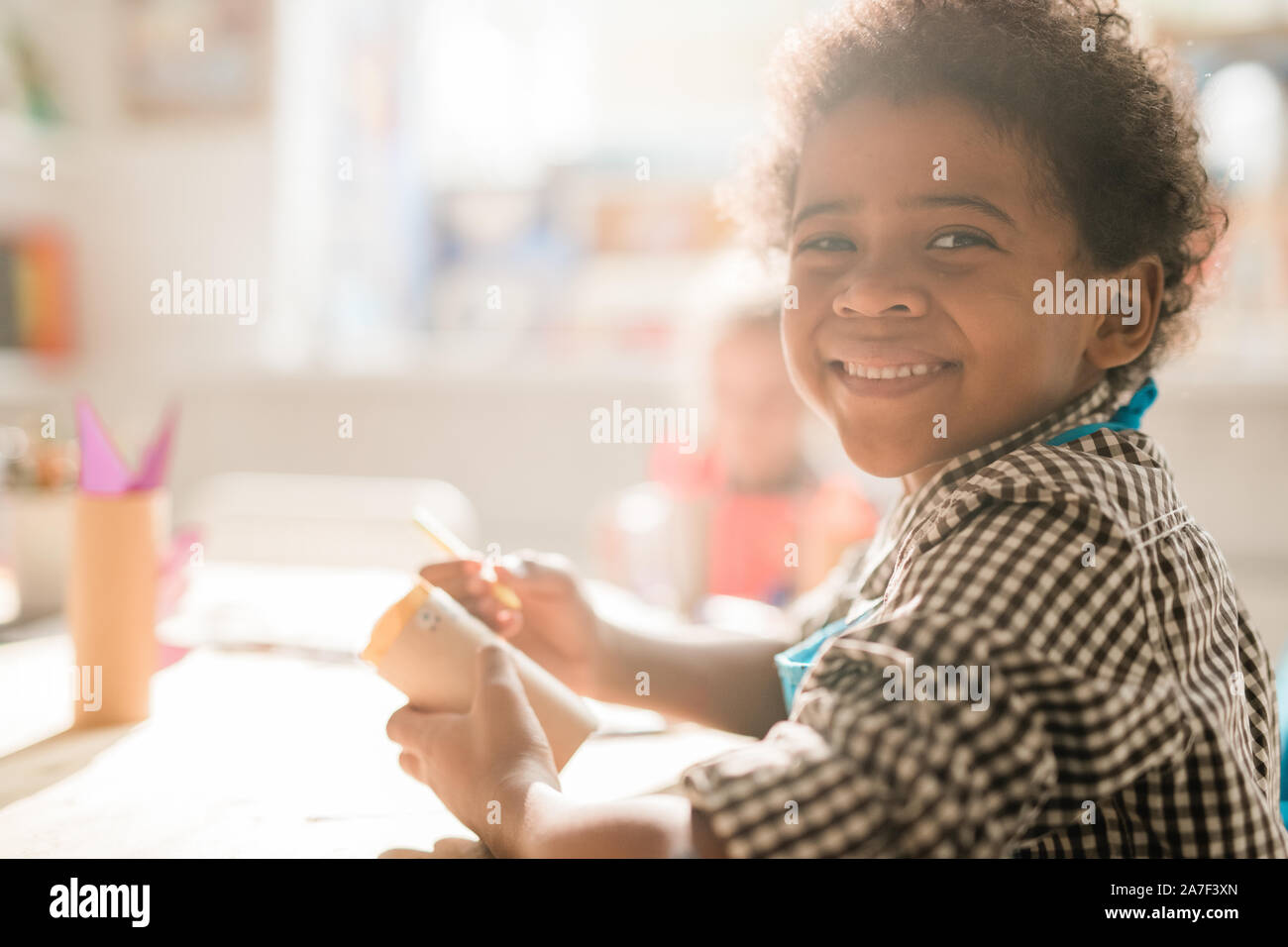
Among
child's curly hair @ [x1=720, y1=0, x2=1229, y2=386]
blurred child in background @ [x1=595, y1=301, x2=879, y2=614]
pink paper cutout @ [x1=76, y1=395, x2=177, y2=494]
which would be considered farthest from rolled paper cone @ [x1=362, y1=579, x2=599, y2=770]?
blurred child in background @ [x1=595, y1=301, x2=879, y2=614]

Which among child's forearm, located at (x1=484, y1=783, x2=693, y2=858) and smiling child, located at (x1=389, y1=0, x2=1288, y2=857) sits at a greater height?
smiling child, located at (x1=389, y1=0, x2=1288, y2=857)

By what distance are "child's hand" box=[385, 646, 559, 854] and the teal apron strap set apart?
323mm

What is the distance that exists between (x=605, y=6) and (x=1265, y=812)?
245cm

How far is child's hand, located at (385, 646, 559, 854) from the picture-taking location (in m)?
0.58

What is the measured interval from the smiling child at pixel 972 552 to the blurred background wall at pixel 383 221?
68.1 inches

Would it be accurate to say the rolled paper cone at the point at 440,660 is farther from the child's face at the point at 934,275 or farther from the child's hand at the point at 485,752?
the child's face at the point at 934,275

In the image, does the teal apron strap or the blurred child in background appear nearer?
the teal apron strap

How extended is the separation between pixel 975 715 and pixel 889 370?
0.85 feet

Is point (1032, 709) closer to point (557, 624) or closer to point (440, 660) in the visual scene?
point (440, 660)

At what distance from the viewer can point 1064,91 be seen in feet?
2.20

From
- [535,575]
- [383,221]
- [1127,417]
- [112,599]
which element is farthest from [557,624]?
[383,221]

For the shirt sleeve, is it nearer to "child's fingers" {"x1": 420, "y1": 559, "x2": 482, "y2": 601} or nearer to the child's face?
the child's face

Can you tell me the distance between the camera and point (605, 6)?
104 inches

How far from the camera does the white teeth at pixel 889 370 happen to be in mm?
650
